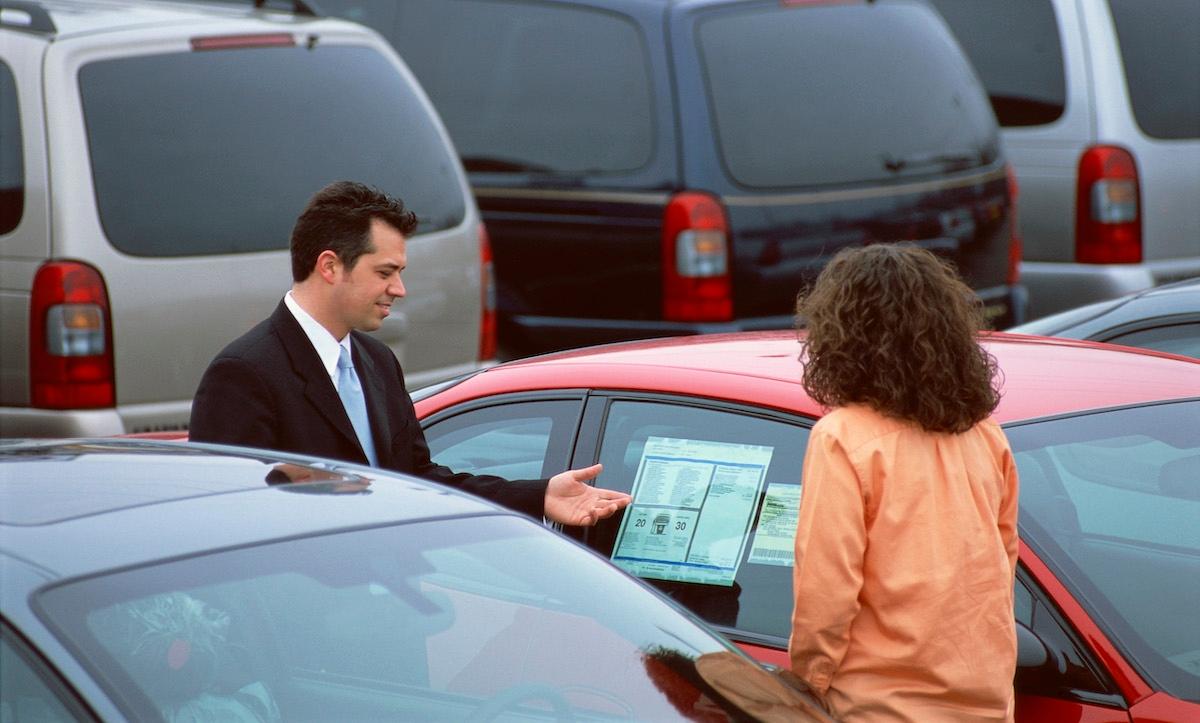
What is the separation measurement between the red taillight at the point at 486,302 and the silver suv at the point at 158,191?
0.62 feet

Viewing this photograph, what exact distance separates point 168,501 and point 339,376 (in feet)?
3.88

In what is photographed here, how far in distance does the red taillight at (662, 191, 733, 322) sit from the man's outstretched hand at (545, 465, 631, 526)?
142 inches

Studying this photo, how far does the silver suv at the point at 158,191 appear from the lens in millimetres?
5742

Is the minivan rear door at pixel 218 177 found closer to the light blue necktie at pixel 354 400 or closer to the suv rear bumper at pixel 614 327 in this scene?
the suv rear bumper at pixel 614 327

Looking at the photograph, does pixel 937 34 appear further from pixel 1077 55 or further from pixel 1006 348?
pixel 1006 348

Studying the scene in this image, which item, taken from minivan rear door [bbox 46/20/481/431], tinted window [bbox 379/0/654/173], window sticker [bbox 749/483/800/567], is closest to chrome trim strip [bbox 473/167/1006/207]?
tinted window [bbox 379/0/654/173]

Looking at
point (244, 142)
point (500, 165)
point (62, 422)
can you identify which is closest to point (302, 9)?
point (244, 142)

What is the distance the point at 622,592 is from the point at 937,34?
18.3 ft

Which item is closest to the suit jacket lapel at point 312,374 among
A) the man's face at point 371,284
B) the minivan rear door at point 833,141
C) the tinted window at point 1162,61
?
the man's face at point 371,284

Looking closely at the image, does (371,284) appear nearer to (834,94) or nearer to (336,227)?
(336,227)

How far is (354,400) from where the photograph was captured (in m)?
3.90

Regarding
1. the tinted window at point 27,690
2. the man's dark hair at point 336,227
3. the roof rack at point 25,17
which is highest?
the roof rack at point 25,17

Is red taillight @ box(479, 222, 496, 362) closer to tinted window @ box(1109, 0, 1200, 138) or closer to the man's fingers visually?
the man's fingers

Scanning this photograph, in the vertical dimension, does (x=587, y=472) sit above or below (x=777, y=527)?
above
